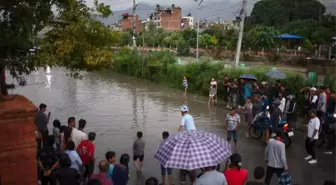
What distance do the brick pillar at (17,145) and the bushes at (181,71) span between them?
12713 millimetres

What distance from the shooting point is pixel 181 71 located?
24766 mm

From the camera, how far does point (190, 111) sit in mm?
17781

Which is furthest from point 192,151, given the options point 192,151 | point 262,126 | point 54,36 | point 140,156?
point 262,126

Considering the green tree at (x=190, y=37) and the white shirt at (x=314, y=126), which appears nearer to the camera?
the white shirt at (x=314, y=126)

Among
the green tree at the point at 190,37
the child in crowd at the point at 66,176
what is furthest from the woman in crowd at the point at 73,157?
the green tree at the point at 190,37

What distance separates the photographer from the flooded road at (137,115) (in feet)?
32.4

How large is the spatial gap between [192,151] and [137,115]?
11.8 m

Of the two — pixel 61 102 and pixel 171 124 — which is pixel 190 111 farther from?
pixel 61 102

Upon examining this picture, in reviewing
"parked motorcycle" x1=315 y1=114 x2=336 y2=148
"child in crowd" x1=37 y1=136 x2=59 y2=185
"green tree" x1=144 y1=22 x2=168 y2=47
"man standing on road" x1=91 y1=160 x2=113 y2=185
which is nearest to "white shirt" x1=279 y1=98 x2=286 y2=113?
"parked motorcycle" x1=315 y1=114 x2=336 y2=148

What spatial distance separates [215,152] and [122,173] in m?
1.78

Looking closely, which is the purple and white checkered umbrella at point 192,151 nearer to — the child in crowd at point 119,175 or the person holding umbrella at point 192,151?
the person holding umbrella at point 192,151

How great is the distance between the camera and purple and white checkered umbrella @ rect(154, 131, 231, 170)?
5105 mm

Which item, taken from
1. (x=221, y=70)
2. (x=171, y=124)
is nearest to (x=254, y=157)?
(x=171, y=124)

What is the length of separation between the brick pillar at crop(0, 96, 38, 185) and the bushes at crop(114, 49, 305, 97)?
41.7 feet
